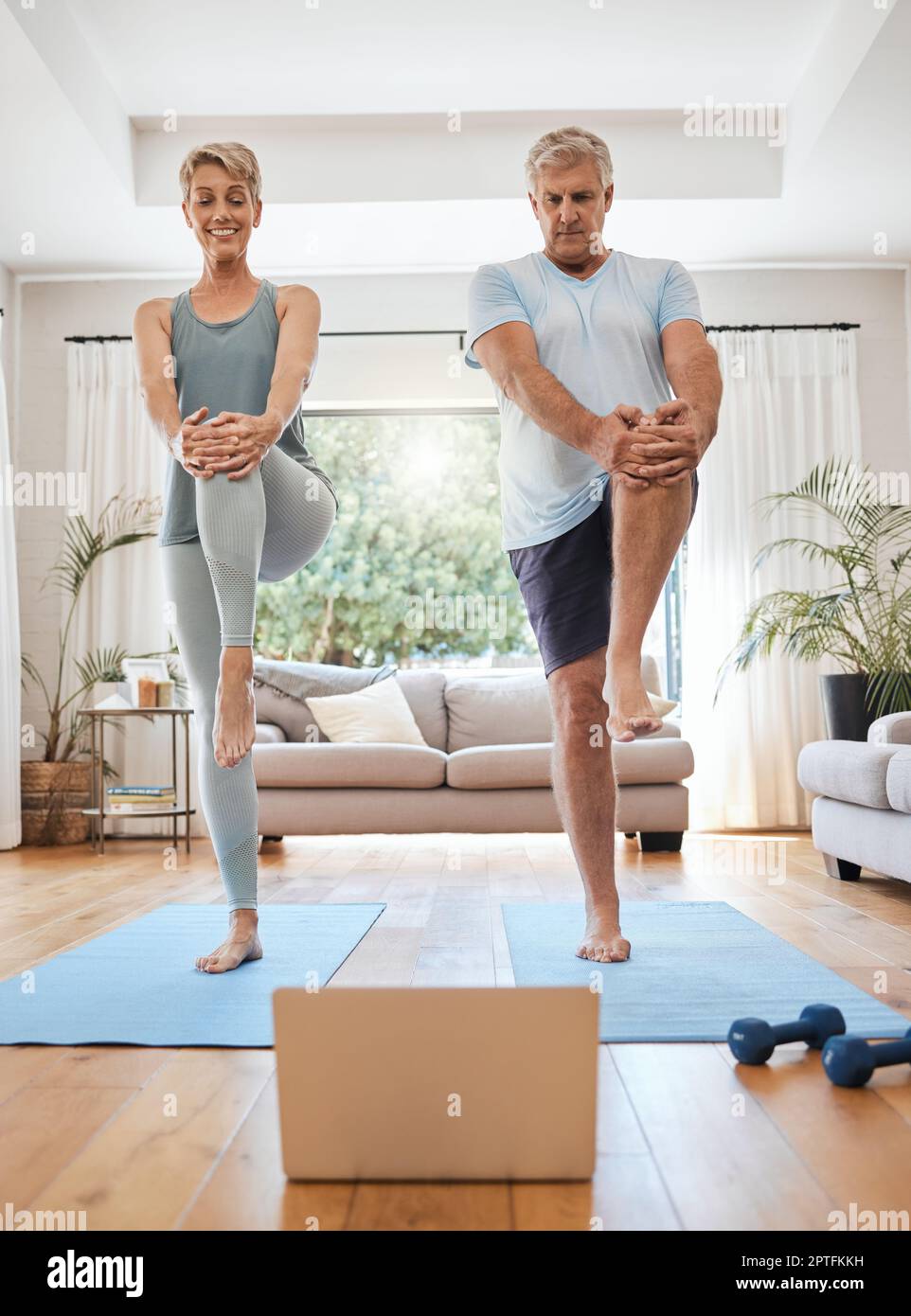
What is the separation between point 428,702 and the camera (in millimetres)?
5078

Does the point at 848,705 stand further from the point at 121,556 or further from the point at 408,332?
the point at 121,556

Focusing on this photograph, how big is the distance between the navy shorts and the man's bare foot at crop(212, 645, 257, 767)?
57cm

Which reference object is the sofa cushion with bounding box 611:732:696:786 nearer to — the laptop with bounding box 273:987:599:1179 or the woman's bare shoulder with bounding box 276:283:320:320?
the woman's bare shoulder with bounding box 276:283:320:320

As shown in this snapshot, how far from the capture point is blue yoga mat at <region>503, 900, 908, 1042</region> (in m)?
1.58

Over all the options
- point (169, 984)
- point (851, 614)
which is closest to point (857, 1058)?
point (169, 984)

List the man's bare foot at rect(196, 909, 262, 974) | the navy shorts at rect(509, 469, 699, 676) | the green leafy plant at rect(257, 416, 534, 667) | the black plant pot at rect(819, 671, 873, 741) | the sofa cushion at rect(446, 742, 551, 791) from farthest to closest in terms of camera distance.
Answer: the green leafy plant at rect(257, 416, 534, 667) → the sofa cushion at rect(446, 742, 551, 791) → the black plant pot at rect(819, 671, 873, 741) → the navy shorts at rect(509, 469, 699, 676) → the man's bare foot at rect(196, 909, 262, 974)

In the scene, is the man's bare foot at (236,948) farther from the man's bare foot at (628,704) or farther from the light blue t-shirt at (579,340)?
the light blue t-shirt at (579,340)

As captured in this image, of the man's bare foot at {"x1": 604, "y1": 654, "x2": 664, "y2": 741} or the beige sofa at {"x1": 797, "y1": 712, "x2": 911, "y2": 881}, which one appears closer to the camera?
the man's bare foot at {"x1": 604, "y1": 654, "x2": 664, "y2": 741}

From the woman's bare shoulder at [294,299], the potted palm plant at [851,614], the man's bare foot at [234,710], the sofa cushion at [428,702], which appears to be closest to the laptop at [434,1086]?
the man's bare foot at [234,710]

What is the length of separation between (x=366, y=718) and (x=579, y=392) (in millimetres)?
2755

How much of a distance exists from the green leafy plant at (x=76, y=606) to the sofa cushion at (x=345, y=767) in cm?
127

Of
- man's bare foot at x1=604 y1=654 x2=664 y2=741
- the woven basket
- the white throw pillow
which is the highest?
man's bare foot at x1=604 y1=654 x2=664 y2=741

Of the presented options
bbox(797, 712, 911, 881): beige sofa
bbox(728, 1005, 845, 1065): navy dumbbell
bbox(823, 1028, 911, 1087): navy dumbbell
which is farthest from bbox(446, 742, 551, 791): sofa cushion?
bbox(823, 1028, 911, 1087): navy dumbbell

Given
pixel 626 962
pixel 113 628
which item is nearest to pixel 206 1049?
pixel 626 962
